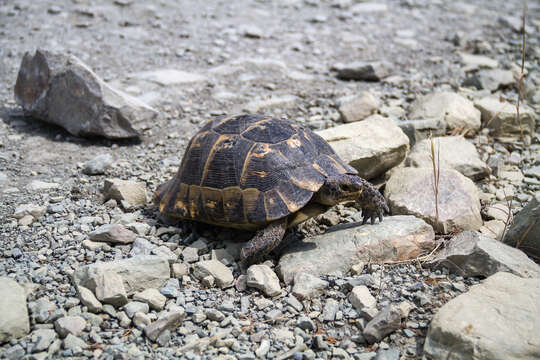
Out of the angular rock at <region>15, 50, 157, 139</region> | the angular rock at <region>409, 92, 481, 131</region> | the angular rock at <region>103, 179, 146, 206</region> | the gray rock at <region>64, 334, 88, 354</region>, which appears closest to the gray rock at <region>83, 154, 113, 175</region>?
the angular rock at <region>103, 179, 146, 206</region>

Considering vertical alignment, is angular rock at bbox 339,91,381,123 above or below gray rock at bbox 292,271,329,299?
above

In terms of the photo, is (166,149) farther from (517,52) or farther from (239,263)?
(517,52)

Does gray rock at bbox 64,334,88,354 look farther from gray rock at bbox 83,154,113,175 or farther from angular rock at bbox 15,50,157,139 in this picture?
angular rock at bbox 15,50,157,139

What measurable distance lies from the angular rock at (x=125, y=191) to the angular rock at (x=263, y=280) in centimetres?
146

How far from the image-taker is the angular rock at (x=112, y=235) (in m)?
3.23

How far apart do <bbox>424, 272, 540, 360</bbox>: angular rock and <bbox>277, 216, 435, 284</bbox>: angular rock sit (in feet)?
2.15

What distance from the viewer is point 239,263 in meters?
3.21

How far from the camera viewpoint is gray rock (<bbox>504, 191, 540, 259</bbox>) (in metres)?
3.08

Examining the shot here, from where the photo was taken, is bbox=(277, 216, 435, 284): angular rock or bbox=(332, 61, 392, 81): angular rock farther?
bbox=(332, 61, 392, 81): angular rock

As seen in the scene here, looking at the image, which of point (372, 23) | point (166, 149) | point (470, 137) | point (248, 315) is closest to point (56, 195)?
point (166, 149)

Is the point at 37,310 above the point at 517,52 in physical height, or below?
below

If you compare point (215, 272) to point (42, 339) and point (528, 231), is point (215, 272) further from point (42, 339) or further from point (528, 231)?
point (528, 231)

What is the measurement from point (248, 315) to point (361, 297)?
2.38 ft

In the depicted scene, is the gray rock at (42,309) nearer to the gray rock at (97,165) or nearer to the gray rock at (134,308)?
the gray rock at (134,308)
